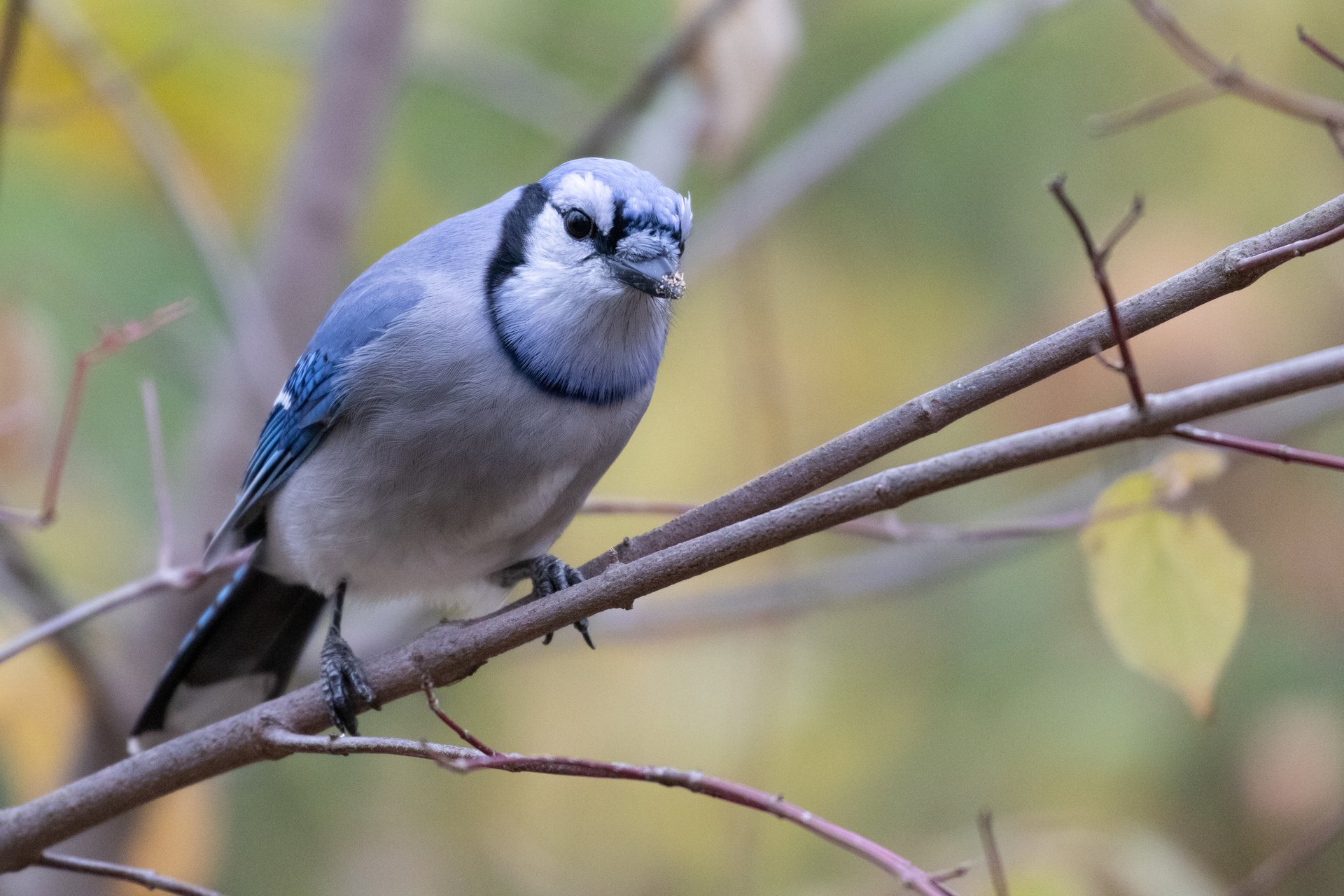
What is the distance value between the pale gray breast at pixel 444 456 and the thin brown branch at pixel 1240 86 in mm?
1063

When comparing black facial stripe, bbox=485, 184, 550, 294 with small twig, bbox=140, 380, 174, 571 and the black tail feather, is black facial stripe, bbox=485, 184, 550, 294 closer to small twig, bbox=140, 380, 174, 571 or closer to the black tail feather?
small twig, bbox=140, 380, 174, 571

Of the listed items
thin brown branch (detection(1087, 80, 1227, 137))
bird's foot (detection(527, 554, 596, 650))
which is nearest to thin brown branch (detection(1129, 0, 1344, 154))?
thin brown branch (detection(1087, 80, 1227, 137))

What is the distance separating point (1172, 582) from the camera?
5.85ft

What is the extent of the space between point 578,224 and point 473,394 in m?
0.34

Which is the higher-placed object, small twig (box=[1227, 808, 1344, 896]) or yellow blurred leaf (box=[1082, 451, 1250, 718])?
yellow blurred leaf (box=[1082, 451, 1250, 718])

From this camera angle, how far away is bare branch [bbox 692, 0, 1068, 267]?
3.30m

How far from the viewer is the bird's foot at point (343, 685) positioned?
77.6 inches

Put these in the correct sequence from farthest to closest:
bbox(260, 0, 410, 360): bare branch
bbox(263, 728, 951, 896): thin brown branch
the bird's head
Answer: bbox(260, 0, 410, 360): bare branch → the bird's head → bbox(263, 728, 951, 896): thin brown branch

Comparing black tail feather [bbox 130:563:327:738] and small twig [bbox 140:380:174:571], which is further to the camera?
black tail feather [bbox 130:563:327:738]

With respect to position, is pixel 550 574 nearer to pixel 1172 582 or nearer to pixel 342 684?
pixel 342 684

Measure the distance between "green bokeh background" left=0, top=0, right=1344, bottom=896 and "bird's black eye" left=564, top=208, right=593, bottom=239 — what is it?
35.4 inches

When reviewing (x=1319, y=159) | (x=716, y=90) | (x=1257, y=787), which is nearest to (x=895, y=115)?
(x=716, y=90)

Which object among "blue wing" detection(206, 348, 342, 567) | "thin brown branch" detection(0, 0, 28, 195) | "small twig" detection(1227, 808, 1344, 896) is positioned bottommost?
"small twig" detection(1227, 808, 1344, 896)

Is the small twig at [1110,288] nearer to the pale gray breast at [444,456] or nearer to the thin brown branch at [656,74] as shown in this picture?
the pale gray breast at [444,456]
